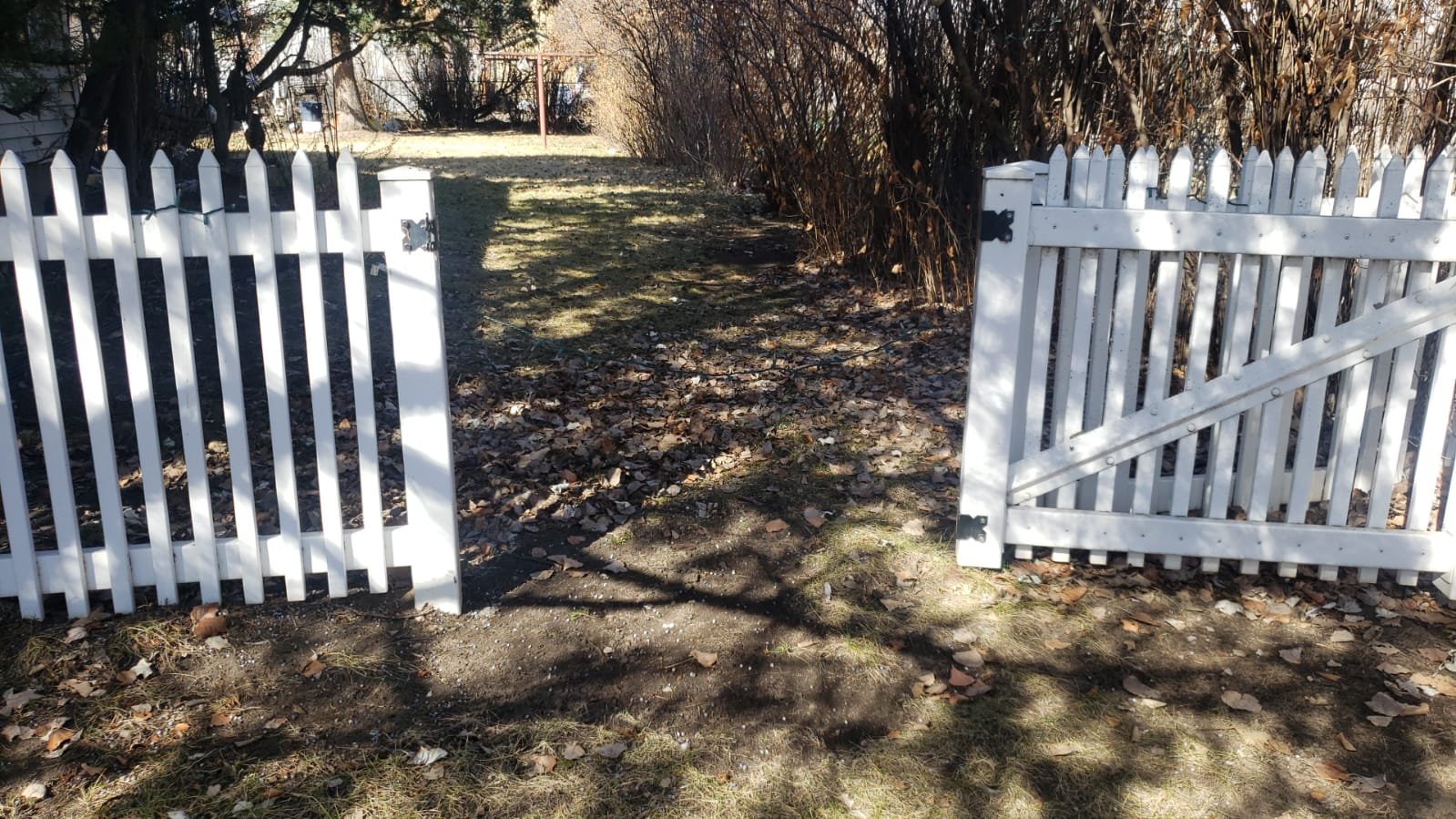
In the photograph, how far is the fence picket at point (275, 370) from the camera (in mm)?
3223

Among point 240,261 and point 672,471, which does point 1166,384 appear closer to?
point 672,471

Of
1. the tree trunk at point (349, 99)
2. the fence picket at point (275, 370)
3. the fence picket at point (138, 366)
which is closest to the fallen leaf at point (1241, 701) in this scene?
the fence picket at point (275, 370)

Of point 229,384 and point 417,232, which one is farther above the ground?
point 417,232

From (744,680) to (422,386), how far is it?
1329 mm

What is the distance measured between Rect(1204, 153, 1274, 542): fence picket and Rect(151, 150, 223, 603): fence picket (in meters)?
3.27

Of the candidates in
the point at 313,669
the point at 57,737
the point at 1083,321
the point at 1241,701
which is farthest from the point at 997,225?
the point at 57,737

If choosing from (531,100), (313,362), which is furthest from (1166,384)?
(531,100)

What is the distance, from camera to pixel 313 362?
3387 millimetres

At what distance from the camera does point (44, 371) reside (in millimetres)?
3326

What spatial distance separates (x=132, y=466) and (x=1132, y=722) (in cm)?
425

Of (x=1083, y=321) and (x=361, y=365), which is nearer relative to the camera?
(x=361, y=365)

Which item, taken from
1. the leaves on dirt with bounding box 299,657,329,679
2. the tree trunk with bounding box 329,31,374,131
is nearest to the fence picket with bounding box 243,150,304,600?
the leaves on dirt with bounding box 299,657,329,679

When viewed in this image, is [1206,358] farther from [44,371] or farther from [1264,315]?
[44,371]

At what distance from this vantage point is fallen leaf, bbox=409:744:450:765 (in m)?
2.95
